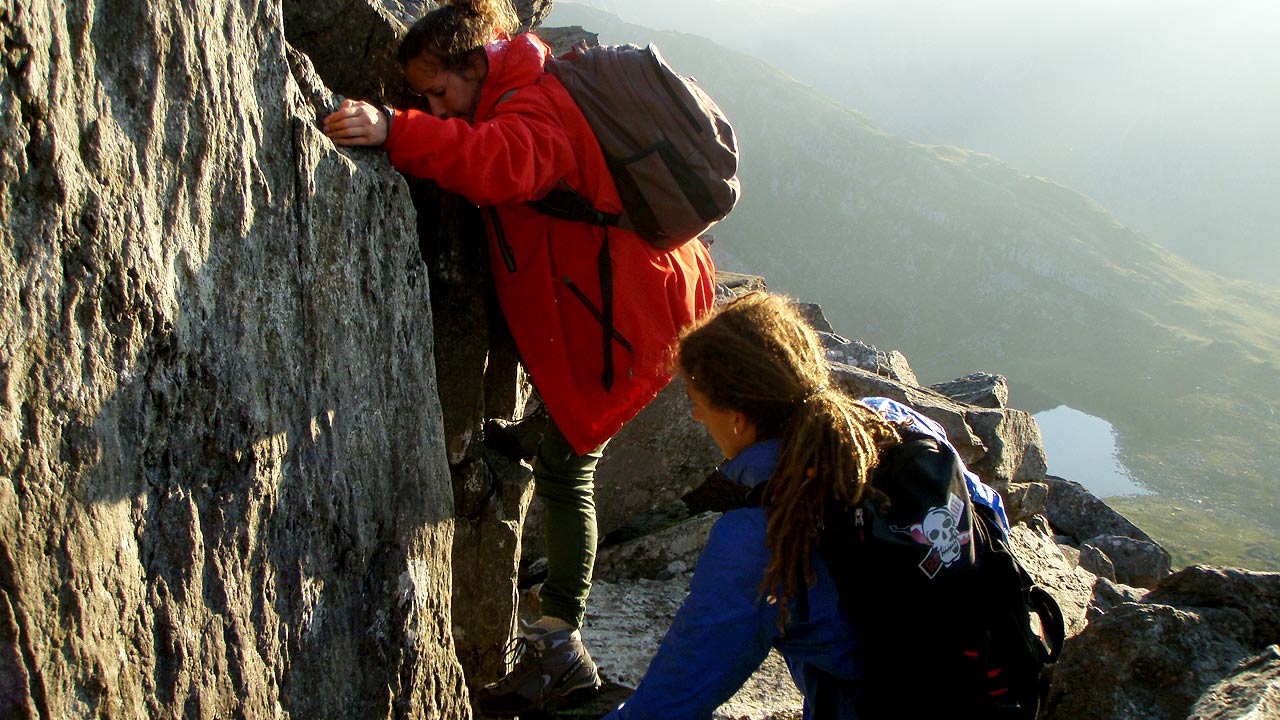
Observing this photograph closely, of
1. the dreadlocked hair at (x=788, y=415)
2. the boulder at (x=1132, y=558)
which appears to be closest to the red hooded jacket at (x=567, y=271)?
the dreadlocked hair at (x=788, y=415)

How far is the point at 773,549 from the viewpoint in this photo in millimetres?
3492

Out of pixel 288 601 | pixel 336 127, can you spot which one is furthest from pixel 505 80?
pixel 288 601

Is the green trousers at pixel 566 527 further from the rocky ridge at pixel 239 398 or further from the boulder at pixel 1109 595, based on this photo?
the boulder at pixel 1109 595

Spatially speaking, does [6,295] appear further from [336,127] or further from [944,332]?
[944,332]

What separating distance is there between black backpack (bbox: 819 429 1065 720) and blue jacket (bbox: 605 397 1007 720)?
0.10 meters

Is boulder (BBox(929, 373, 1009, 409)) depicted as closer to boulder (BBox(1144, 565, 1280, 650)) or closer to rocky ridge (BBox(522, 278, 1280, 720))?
rocky ridge (BBox(522, 278, 1280, 720))

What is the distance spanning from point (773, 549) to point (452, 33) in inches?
126

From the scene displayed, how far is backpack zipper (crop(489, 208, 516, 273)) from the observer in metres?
5.14

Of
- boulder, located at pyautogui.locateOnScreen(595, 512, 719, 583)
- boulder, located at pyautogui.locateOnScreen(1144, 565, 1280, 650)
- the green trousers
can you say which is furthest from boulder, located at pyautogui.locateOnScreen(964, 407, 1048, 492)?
the green trousers

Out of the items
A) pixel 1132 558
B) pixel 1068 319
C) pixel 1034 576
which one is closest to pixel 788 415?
pixel 1034 576

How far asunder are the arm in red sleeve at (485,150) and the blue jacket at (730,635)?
1930 mm

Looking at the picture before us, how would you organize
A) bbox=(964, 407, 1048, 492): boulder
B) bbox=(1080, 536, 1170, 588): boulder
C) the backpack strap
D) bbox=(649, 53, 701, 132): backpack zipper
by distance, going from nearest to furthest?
1. bbox=(649, 53, 701, 132): backpack zipper
2. the backpack strap
3. bbox=(964, 407, 1048, 492): boulder
4. bbox=(1080, 536, 1170, 588): boulder

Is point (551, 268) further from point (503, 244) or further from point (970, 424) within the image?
point (970, 424)

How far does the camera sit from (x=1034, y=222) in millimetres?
194375
